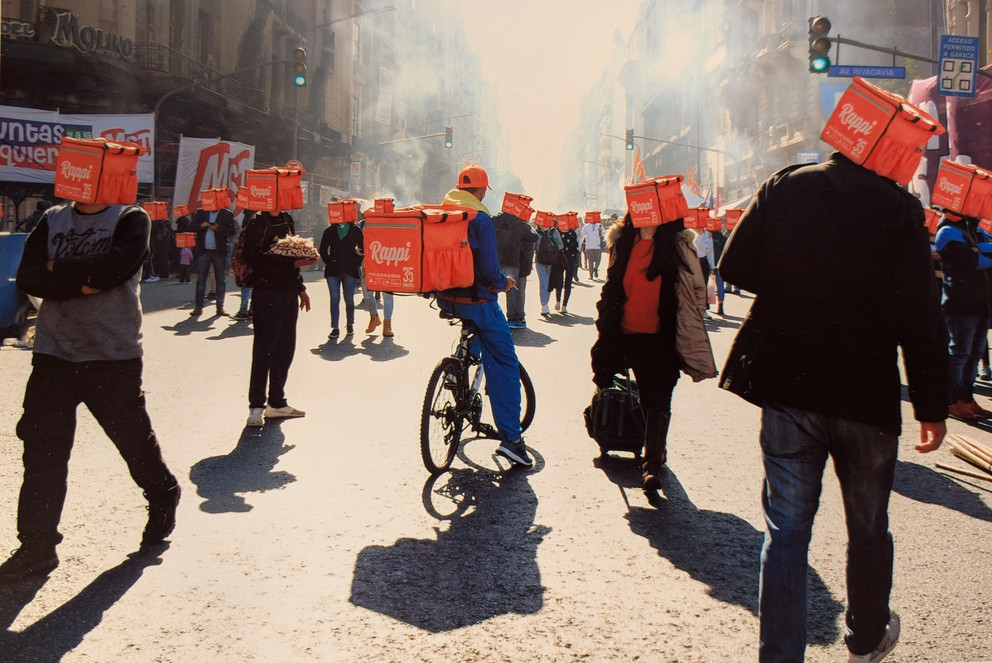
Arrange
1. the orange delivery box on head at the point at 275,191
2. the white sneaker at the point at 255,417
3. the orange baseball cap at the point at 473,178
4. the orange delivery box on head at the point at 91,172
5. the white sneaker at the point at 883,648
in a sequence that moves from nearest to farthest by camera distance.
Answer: the white sneaker at the point at 883,648, the orange delivery box on head at the point at 91,172, the orange baseball cap at the point at 473,178, the white sneaker at the point at 255,417, the orange delivery box on head at the point at 275,191

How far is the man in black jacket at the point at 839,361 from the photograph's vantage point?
8.43ft

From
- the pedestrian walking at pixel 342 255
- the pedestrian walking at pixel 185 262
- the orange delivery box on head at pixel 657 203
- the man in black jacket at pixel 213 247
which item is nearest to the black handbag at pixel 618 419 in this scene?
the orange delivery box on head at pixel 657 203

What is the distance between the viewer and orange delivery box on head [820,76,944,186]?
8.70 feet

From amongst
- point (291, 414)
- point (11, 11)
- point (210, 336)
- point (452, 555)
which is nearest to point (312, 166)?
point (11, 11)

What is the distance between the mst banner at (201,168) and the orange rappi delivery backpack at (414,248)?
20.0 m

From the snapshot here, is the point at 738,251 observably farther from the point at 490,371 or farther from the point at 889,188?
the point at 490,371

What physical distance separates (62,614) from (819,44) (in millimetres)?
16037

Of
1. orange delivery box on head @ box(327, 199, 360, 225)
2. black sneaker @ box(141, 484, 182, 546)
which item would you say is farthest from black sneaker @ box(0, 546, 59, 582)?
orange delivery box on head @ box(327, 199, 360, 225)

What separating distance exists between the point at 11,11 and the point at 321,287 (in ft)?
36.7

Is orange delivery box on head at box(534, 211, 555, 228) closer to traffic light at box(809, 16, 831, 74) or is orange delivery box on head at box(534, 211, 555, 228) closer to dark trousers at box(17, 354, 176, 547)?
traffic light at box(809, 16, 831, 74)

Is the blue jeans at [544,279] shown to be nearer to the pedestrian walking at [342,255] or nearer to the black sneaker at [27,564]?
the pedestrian walking at [342,255]

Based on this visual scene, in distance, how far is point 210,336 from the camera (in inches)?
455

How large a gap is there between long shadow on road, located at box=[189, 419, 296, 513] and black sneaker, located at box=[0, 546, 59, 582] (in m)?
1.02

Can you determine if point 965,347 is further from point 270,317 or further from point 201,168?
point 201,168
